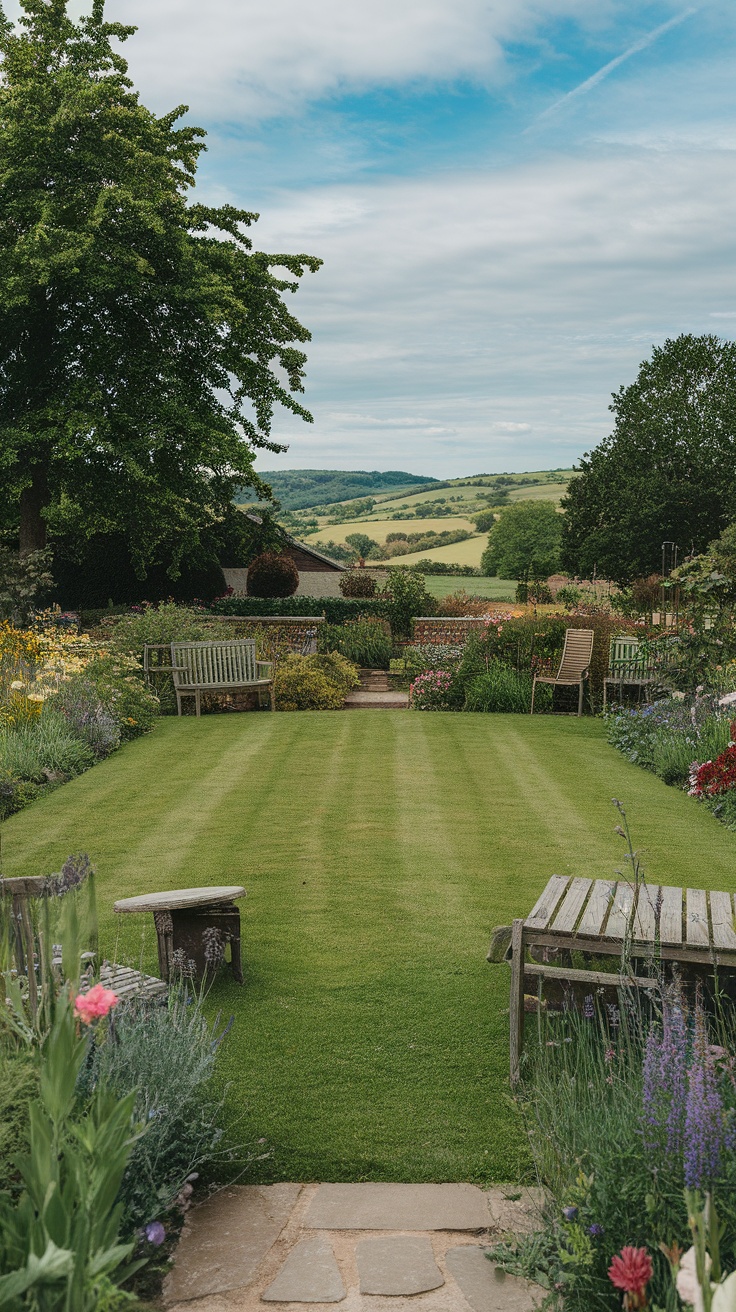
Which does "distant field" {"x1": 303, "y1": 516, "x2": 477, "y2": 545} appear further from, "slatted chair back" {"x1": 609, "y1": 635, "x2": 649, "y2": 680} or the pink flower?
the pink flower

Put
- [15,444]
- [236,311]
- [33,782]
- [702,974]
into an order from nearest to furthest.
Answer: [702,974]
[33,782]
[15,444]
[236,311]

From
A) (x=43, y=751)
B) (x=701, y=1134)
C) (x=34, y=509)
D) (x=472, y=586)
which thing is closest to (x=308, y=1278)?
(x=701, y=1134)

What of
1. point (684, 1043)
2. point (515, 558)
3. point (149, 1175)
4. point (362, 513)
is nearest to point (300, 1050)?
point (149, 1175)

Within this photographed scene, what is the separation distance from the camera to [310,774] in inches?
396

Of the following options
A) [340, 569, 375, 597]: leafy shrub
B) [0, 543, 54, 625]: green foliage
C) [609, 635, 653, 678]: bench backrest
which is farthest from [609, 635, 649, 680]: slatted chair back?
[340, 569, 375, 597]: leafy shrub

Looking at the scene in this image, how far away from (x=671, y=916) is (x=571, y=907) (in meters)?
A: 0.38

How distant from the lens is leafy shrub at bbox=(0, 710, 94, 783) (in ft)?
31.1

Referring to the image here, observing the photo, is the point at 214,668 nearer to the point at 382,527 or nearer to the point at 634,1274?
the point at 634,1274

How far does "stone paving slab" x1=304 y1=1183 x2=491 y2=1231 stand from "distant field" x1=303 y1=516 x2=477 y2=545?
172 feet

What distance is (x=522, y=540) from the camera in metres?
54.2

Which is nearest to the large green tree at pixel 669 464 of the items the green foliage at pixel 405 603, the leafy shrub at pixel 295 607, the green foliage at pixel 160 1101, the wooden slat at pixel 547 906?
the leafy shrub at pixel 295 607

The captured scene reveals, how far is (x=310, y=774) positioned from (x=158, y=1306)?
7360 mm

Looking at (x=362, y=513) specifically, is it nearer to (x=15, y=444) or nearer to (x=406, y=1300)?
(x=15, y=444)

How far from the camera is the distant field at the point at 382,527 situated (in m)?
57.9
